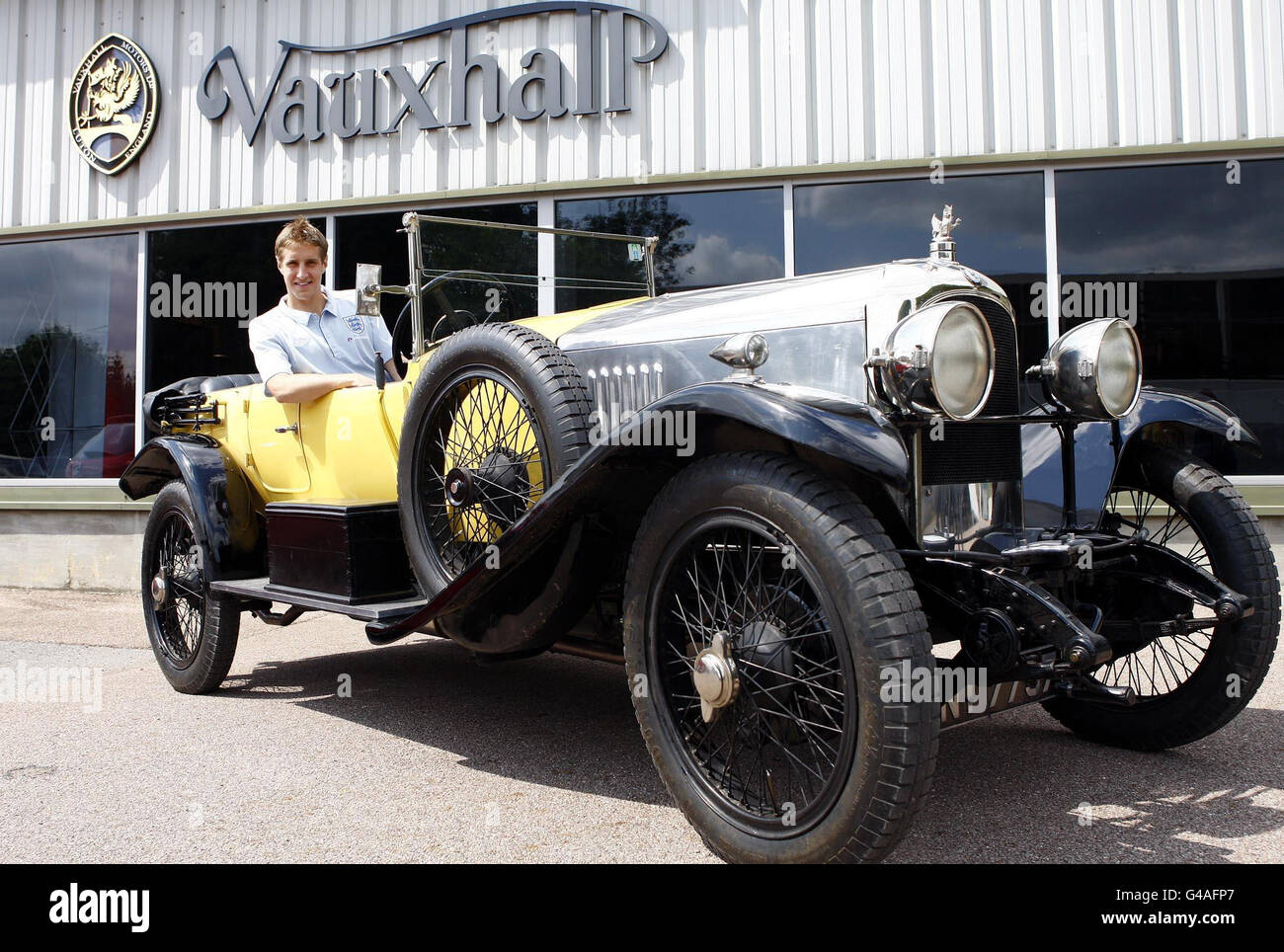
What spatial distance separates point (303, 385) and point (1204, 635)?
3.48m

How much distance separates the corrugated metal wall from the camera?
6598 mm

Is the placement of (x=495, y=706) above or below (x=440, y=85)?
below

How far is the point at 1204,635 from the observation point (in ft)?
11.0

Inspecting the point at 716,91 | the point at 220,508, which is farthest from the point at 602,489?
the point at 716,91

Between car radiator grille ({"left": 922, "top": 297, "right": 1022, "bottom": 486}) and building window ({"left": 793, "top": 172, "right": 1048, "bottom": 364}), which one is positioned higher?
building window ({"left": 793, "top": 172, "right": 1048, "bottom": 364})

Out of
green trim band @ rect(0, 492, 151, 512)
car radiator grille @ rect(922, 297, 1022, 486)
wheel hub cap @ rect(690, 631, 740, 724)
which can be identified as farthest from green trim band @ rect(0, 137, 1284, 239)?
wheel hub cap @ rect(690, 631, 740, 724)

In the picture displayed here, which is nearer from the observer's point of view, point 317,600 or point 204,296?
point 317,600

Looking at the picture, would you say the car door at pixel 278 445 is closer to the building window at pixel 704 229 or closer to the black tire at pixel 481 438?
the black tire at pixel 481 438

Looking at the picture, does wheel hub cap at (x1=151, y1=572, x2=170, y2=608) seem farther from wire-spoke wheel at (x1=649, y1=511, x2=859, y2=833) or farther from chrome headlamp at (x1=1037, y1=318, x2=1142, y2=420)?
chrome headlamp at (x1=1037, y1=318, x2=1142, y2=420)

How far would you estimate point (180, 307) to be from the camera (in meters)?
8.55

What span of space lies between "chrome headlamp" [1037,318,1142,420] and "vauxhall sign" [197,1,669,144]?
5028 millimetres

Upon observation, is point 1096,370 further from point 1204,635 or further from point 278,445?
point 278,445

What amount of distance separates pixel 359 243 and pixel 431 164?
0.89m
